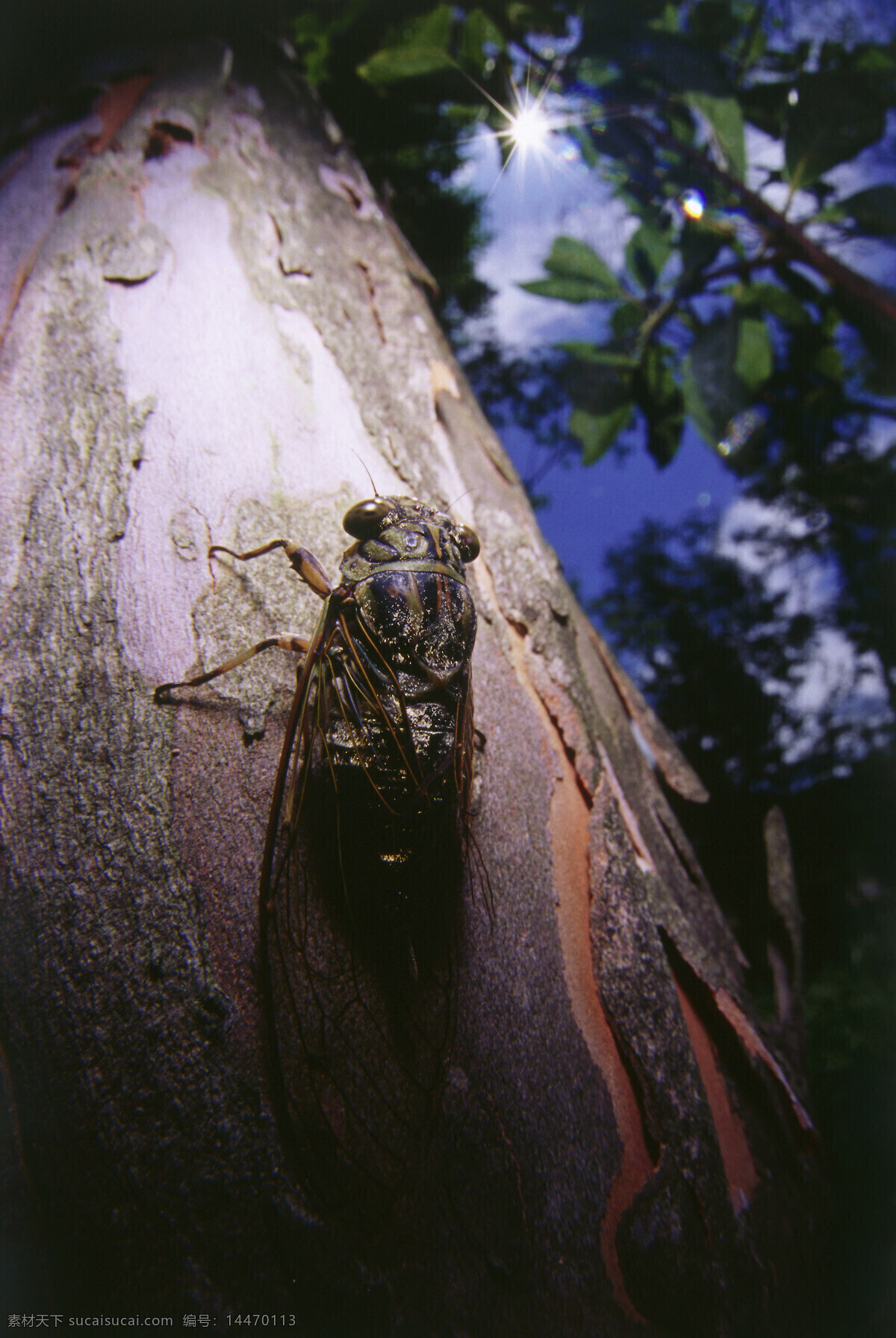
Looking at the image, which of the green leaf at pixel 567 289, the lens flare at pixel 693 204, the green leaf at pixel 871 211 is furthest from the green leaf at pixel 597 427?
the green leaf at pixel 871 211

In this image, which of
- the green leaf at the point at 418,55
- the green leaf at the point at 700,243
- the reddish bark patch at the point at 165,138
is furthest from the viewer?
the green leaf at the point at 700,243

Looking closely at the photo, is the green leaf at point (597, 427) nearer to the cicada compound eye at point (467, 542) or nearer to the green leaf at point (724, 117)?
the green leaf at point (724, 117)

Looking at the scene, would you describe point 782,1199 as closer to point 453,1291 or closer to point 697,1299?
point 697,1299

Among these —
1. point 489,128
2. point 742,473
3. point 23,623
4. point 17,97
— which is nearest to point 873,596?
point 742,473

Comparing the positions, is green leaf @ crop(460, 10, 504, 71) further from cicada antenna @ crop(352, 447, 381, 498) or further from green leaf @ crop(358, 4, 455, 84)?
cicada antenna @ crop(352, 447, 381, 498)

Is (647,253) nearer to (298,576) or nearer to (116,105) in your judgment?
(116,105)

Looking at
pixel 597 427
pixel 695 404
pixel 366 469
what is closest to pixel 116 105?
pixel 366 469
